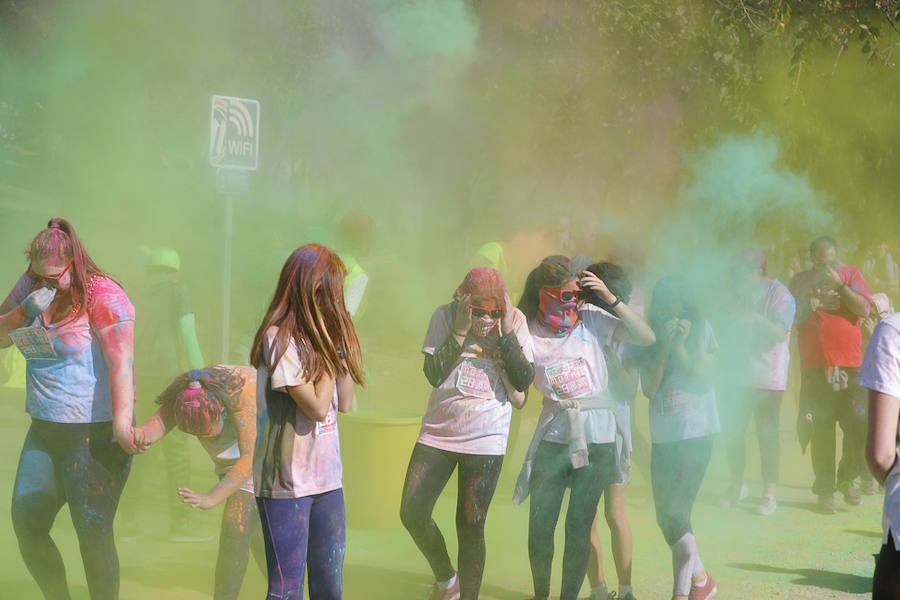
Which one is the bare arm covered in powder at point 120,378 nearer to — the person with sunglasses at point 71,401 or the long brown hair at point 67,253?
the person with sunglasses at point 71,401

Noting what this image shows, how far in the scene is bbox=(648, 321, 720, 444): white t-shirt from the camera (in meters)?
4.38

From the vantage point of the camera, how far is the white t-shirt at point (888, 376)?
2555mm

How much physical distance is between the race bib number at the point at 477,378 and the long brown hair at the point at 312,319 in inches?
41.0

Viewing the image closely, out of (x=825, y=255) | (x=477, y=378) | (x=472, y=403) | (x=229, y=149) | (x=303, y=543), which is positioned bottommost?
(x=303, y=543)

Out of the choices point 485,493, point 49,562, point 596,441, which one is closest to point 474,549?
point 485,493

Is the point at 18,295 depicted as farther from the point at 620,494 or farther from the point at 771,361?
the point at 771,361

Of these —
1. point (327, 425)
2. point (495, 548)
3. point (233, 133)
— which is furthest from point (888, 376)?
point (233, 133)

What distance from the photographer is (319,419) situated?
303 centimetres

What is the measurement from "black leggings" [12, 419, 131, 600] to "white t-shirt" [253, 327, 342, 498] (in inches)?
33.5

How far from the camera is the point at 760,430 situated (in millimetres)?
6699

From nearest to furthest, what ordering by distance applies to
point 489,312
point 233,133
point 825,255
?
point 489,312 < point 233,133 < point 825,255

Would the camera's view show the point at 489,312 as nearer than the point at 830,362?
Yes

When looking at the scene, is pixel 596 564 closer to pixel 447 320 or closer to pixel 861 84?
pixel 447 320

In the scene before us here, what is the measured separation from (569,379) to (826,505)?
3220 millimetres
